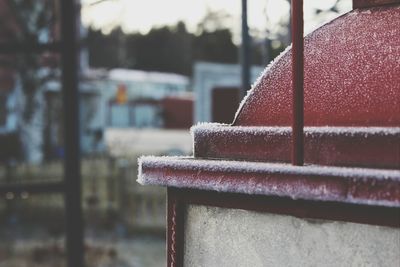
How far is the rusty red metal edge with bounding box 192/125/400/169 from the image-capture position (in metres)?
1.20

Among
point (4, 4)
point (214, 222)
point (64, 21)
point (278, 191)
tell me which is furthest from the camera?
point (4, 4)

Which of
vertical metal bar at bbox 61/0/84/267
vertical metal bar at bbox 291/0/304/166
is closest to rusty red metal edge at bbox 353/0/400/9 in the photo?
vertical metal bar at bbox 291/0/304/166

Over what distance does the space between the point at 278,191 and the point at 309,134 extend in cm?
16

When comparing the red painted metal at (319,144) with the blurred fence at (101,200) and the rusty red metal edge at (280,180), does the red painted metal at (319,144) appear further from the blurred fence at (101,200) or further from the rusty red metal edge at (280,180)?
the blurred fence at (101,200)

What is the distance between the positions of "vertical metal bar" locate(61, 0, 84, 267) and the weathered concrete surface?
2.49 m

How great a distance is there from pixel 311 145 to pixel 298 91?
0.42 feet

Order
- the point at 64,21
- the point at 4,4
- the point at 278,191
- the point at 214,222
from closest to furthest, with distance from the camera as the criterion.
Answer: the point at 278,191 < the point at 214,222 < the point at 64,21 < the point at 4,4

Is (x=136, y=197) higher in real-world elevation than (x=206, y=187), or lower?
lower

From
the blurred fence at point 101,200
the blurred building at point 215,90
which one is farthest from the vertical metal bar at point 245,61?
the blurred building at point 215,90

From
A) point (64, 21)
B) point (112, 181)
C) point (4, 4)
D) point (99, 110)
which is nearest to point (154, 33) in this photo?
point (99, 110)

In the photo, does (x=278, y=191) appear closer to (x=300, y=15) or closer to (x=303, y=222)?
(x=303, y=222)

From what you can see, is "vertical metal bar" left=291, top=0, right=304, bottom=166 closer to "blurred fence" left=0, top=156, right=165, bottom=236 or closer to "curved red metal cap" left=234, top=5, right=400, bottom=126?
"curved red metal cap" left=234, top=5, right=400, bottom=126

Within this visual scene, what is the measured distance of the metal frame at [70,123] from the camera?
3.84 metres

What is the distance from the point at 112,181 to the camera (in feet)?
35.9
